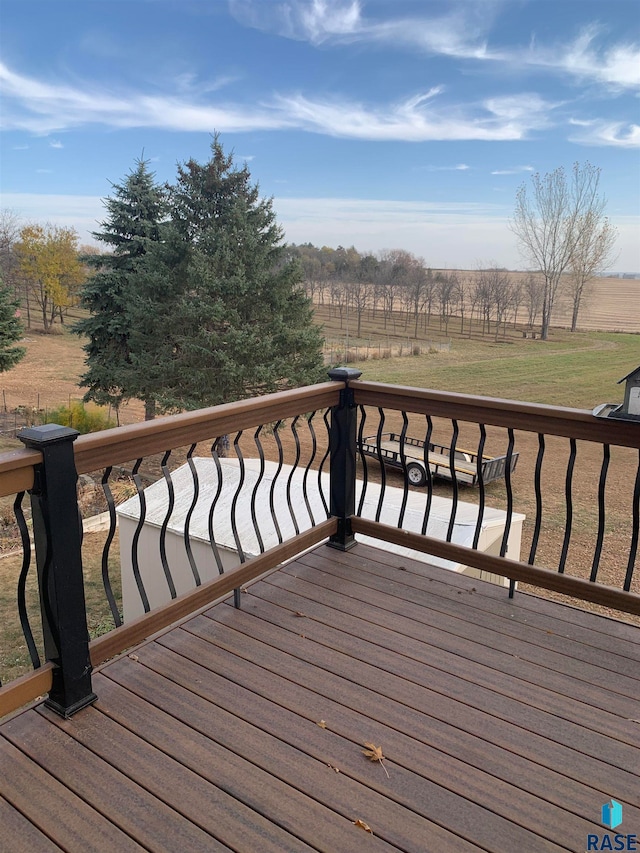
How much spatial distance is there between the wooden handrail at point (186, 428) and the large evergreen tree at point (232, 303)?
11701mm

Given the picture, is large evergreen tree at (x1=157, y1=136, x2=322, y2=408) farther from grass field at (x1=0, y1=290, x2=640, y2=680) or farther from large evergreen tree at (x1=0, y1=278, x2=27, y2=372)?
large evergreen tree at (x1=0, y1=278, x2=27, y2=372)

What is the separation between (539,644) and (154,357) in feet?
47.1

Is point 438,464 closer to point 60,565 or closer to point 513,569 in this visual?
point 513,569

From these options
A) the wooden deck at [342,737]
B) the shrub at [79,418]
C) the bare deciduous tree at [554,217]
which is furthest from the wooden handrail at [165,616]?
the bare deciduous tree at [554,217]

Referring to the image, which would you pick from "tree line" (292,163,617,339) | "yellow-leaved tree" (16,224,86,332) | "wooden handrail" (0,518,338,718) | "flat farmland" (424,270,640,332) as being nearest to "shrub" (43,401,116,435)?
"tree line" (292,163,617,339)

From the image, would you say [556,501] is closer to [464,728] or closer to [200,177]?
[464,728]

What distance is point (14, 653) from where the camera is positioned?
742cm

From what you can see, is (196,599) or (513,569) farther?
(513,569)

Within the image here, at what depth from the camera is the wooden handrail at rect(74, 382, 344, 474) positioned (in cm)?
178

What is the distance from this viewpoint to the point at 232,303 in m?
15.2

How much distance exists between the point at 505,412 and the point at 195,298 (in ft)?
44.3

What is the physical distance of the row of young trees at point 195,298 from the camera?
14.7 m

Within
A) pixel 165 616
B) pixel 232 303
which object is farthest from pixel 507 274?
pixel 165 616

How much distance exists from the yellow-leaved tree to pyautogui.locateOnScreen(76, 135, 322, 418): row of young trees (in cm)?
1609
